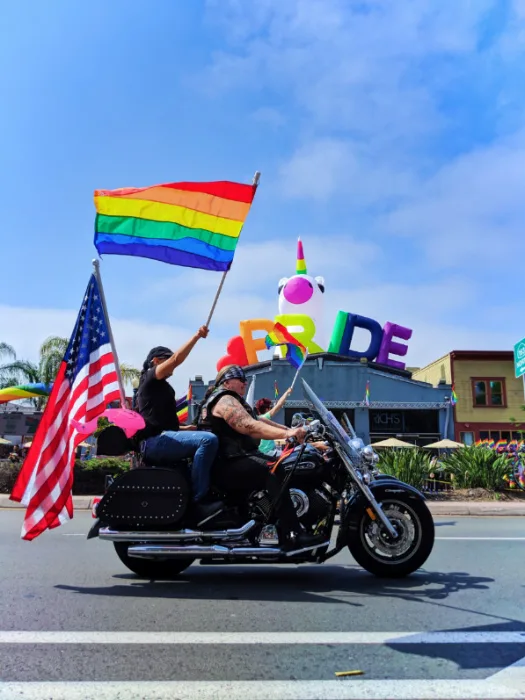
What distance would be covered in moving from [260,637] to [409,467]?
1200cm

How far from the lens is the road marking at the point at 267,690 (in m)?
2.73

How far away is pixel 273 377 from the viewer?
30.5 meters

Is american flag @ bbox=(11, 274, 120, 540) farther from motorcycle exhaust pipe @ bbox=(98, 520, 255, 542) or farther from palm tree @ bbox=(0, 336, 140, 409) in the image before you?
palm tree @ bbox=(0, 336, 140, 409)

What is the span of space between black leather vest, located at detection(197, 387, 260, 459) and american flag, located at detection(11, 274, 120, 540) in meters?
1.30

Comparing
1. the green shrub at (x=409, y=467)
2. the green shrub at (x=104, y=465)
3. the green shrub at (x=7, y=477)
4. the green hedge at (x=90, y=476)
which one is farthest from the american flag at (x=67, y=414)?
the green shrub at (x=7, y=477)

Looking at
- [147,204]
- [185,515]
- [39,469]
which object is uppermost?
[147,204]

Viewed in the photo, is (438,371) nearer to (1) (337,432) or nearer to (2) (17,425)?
(2) (17,425)

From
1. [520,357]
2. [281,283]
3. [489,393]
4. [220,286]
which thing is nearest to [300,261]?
[281,283]

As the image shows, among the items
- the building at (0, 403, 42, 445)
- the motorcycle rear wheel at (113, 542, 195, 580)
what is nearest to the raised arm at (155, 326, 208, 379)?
the motorcycle rear wheel at (113, 542, 195, 580)

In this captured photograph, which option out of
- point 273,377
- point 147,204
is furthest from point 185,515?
point 273,377

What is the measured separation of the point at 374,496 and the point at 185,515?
1.59 m

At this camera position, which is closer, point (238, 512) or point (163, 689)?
point (163, 689)

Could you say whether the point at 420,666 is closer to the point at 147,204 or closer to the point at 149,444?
the point at 149,444

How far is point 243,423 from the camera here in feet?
16.4
